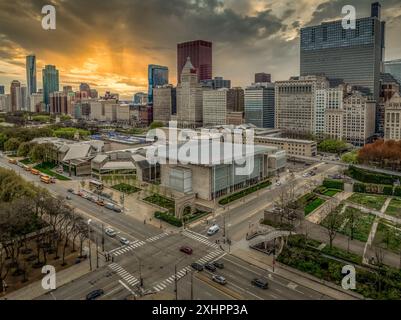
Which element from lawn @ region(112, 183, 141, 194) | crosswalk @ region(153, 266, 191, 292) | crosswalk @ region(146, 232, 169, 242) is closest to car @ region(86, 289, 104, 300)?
crosswalk @ region(153, 266, 191, 292)

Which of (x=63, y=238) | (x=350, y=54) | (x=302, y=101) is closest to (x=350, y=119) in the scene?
(x=302, y=101)

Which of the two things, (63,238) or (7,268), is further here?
(63,238)

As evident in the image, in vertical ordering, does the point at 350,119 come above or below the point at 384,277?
above

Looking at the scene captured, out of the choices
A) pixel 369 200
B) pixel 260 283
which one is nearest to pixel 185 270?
pixel 260 283

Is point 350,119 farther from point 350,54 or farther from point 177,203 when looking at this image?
point 177,203

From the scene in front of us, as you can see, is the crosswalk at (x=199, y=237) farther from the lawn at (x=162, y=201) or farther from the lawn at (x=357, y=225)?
the lawn at (x=357, y=225)
